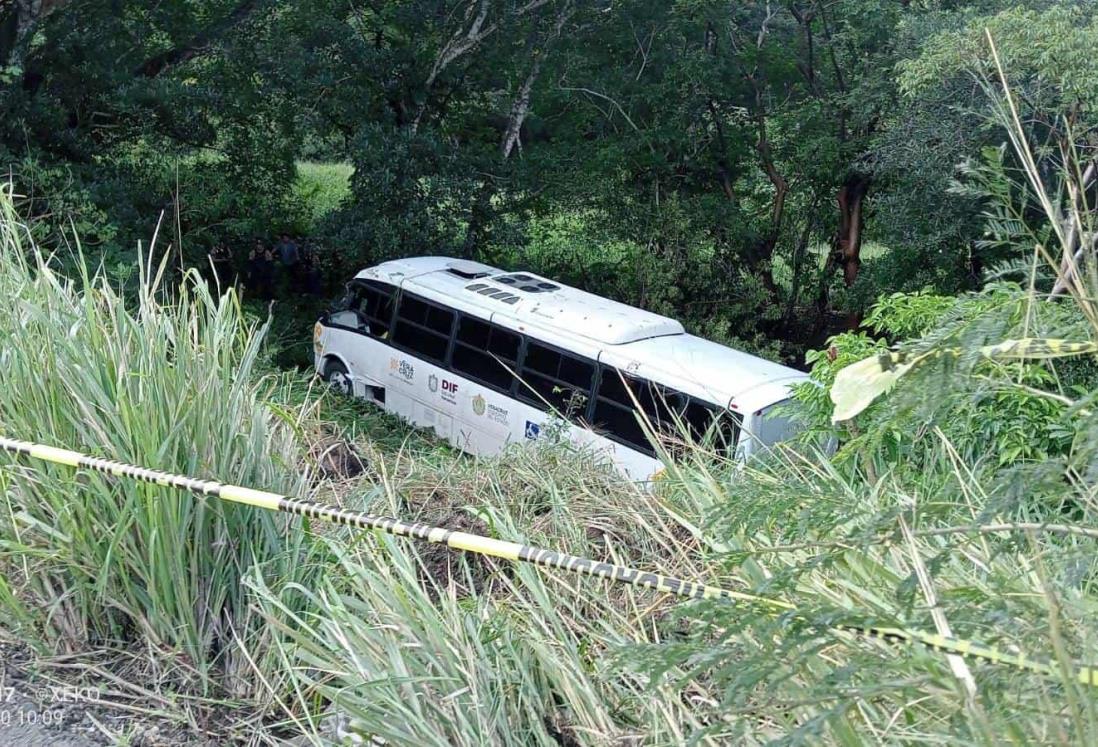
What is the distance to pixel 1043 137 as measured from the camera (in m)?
10.5

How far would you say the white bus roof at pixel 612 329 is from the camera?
8.22 metres

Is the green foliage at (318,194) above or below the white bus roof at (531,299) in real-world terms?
below

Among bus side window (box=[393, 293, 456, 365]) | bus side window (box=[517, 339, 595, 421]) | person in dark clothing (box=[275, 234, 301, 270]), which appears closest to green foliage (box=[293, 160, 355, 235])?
person in dark clothing (box=[275, 234, 301, 270])

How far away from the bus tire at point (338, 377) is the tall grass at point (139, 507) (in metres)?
8.63

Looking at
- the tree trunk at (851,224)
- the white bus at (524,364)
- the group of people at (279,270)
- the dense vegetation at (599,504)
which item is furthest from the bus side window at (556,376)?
the group of people at (279,270)

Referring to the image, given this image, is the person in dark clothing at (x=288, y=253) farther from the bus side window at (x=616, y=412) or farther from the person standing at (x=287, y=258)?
the bus side window at (x=616, y=412)

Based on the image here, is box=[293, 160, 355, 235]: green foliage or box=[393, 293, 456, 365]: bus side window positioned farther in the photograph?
box=[293, 160, 355, 235]: green foliage

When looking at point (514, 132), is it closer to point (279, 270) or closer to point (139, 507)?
point (279, 270)

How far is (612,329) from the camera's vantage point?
9.22 m

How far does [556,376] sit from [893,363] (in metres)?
7.76

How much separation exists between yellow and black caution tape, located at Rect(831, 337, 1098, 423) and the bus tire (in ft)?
34.4

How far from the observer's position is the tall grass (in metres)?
3.04

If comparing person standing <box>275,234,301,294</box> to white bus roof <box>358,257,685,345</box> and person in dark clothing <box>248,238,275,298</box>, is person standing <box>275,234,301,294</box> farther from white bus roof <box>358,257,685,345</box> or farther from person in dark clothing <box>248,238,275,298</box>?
white bus roof <box>358,257,685,345</box>

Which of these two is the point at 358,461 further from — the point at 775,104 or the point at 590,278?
the point at 775,104
